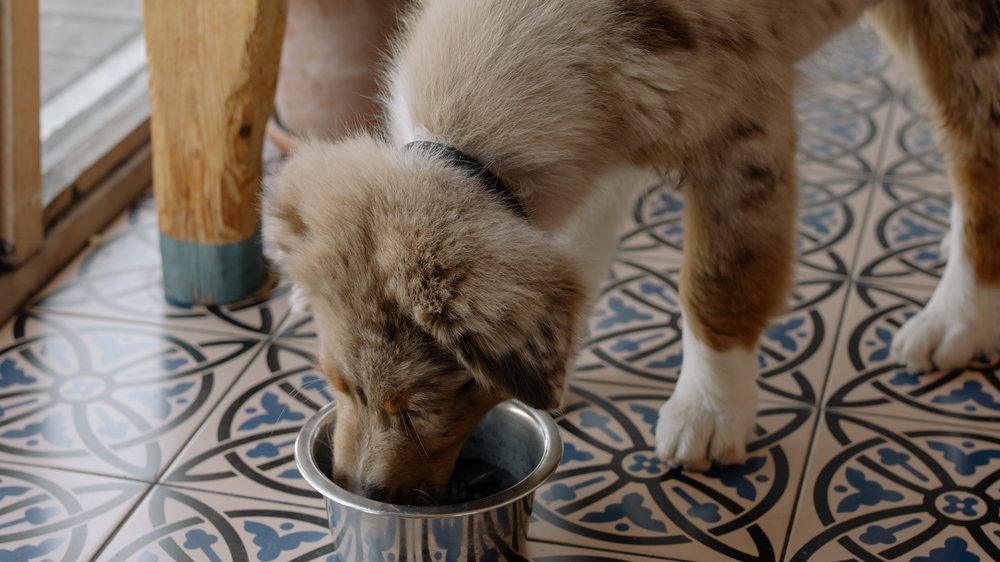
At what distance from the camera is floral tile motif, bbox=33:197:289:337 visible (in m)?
2.55

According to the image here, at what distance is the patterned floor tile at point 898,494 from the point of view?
1907 millimetres

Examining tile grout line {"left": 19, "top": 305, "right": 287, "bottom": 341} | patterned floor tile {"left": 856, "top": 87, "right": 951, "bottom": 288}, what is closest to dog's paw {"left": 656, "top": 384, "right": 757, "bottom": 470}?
patterned floor tile {"left": 856, "top": 87, "right": 951, "bottom": 288}

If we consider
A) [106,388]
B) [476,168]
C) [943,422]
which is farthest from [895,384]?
[106,388]

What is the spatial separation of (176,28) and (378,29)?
0.65m

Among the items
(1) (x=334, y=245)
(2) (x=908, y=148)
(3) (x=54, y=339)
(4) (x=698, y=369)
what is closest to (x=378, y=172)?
(1) (x=334, y=245)

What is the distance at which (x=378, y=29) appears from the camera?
284 centimetres

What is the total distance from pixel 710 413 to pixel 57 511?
45.0 inches

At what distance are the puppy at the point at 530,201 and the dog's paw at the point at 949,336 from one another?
0.46 meters

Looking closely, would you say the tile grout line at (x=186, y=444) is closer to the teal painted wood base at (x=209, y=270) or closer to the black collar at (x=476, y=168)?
the teal painted wood base at (x=209, y=270)

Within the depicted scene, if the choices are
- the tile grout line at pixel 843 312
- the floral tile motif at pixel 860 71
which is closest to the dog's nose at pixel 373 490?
the tile grout line at pixel 843 312

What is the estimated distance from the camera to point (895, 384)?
7.71ft

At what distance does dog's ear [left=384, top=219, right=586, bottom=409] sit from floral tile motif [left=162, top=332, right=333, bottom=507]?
0.60 metres

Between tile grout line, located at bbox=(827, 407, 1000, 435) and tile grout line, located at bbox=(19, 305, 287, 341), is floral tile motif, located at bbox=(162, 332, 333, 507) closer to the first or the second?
tile grout line, located at bbox=(19, 305, 287, 341)

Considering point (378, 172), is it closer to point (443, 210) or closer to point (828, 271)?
point (443, 210)
